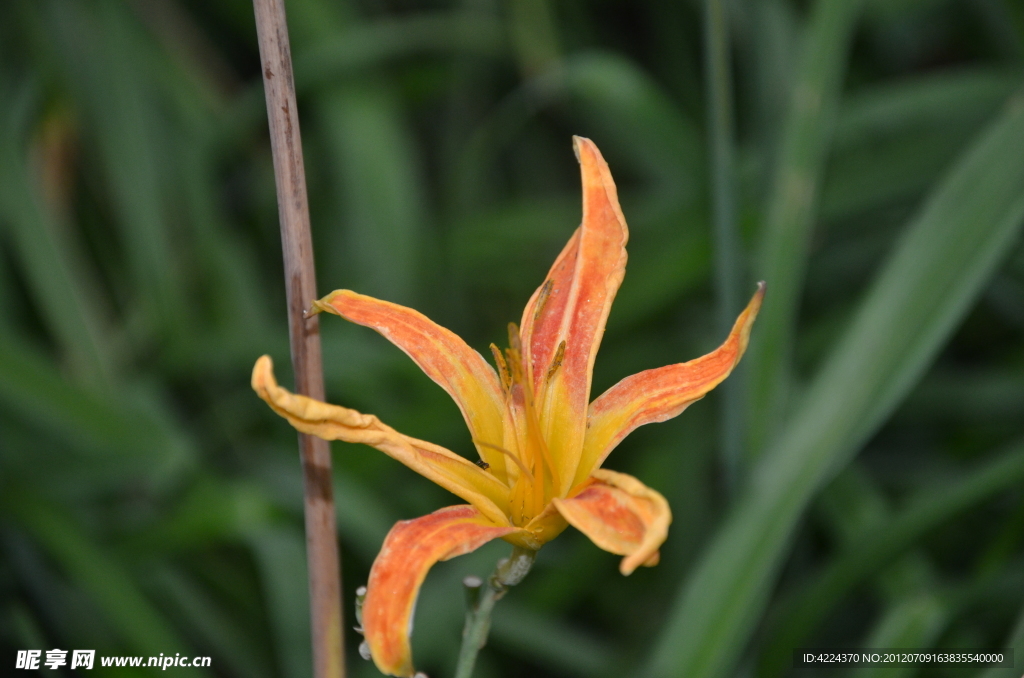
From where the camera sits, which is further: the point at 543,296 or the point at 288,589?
the point at 288,589

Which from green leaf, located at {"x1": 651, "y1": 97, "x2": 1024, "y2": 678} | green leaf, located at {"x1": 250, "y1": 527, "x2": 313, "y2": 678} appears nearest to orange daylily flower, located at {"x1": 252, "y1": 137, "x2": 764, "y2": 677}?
green leaf, located at {"x1": 651, "y1": 97, "x2": 1024, "y2": 678}

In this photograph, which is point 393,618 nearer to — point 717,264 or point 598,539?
point 598,539

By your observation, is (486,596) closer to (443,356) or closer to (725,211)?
(443,356)

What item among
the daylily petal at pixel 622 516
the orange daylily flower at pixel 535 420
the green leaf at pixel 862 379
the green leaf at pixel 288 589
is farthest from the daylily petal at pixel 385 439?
the green leaf at pixel 288 589

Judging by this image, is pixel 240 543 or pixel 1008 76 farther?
pixel 240 543

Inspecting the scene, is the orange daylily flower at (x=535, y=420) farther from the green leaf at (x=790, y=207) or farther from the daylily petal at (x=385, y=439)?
the green leaf at (x=790, y=207)

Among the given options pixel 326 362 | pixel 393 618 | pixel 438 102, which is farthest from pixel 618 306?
pixel 438 102

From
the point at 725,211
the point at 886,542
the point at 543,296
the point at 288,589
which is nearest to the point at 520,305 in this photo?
the point at 288,589
